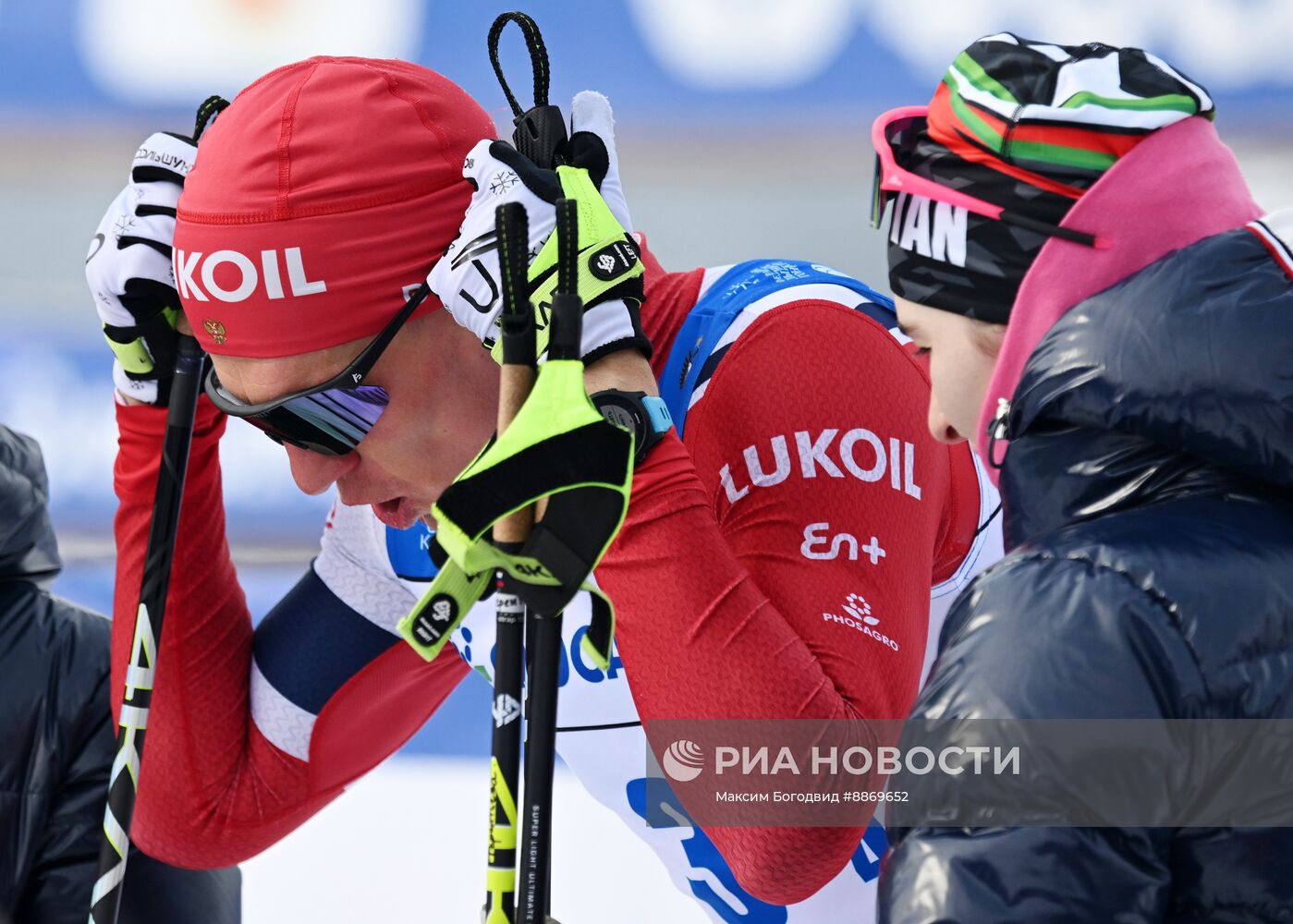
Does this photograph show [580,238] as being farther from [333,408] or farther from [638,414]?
[333,408]

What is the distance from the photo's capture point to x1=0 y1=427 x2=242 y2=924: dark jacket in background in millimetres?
1810

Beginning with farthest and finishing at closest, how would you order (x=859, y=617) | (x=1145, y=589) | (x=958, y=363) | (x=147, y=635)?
(x=147, y=635)
(x=859, y=617)
(x=958, y=363)
(x=1145, y=589)

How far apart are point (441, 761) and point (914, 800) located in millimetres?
2457

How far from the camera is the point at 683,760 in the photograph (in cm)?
136

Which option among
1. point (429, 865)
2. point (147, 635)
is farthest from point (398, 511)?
point (429, 865)

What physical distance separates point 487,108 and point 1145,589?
2.87 meters

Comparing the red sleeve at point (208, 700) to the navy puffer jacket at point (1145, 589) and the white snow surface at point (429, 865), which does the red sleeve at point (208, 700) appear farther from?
the navy puffer jacket at point (1145, 589)

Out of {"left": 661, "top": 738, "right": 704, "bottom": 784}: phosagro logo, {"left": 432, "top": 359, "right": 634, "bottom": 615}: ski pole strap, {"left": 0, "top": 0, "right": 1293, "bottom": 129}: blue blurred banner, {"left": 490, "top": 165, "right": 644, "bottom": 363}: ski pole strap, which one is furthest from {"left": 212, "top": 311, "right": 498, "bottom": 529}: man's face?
{"left": 0, "top": 0, "right": 1293, "bottom": 129}: blue blurred banner

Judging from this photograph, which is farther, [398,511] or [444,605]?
[398,511]

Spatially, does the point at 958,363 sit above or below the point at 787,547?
above

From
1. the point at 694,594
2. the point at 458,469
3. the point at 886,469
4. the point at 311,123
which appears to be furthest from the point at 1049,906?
the point at 311,123

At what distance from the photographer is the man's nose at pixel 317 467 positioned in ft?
5.31

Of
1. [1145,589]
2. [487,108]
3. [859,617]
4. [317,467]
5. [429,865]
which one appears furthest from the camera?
[487,108]

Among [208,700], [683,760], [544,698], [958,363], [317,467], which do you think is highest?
[958,363]
